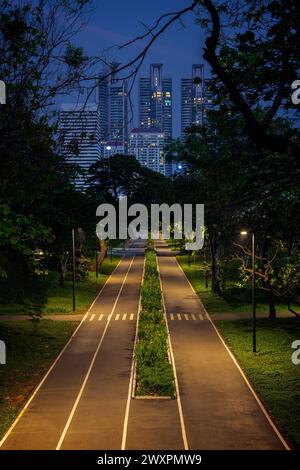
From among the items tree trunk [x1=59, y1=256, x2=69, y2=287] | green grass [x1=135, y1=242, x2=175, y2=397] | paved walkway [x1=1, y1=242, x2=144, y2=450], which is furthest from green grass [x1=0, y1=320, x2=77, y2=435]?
tree trunk [x1=59, y1=256, x2=69, y2=287]

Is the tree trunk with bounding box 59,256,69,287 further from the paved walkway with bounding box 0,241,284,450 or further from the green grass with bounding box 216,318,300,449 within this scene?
the green grass with bounding box 216,318,300,449

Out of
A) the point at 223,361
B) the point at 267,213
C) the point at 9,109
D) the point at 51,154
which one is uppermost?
the point at 9,109

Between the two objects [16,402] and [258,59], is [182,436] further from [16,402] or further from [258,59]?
[258,59]

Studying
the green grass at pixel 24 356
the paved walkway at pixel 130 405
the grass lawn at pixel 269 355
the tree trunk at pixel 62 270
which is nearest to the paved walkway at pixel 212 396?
the paved walkway at pixel 130 405

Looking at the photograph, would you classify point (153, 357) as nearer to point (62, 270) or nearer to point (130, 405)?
point (130, 405)

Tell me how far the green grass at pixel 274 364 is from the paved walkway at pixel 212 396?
0.52 metres

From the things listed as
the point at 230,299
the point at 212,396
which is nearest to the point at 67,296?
the point at 230,299

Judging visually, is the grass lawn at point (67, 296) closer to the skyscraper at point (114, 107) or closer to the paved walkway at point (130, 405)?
the paved walkway at point (130, 405)

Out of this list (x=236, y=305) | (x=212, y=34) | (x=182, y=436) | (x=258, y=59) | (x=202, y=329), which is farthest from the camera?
(x=236, y=305)

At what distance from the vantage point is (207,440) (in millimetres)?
15898

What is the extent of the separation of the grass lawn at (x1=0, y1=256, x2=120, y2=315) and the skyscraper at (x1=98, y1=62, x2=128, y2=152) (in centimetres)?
1818

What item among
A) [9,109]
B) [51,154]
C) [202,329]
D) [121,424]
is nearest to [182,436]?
[121,424]

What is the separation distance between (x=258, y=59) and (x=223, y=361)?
1836 centimetres

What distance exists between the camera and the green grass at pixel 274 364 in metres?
18.3
